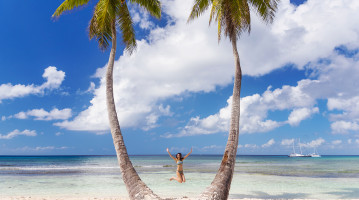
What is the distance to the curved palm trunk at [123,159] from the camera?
7.81 m

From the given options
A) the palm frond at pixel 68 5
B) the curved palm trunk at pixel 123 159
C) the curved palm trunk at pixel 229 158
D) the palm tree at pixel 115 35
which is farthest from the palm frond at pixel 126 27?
the curved palm trunk at pixel 229 158

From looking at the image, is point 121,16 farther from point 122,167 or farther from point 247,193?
point 247,193

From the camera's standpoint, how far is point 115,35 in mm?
11242

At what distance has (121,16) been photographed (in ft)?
39.0

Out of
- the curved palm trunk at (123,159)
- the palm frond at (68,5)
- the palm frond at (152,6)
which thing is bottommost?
the curved palm trunk at (123,159)

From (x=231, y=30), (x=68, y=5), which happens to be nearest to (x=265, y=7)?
(x=231, y=30)

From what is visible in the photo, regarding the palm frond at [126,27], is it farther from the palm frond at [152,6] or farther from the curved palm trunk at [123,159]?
the curved palm trunk at [123,159]

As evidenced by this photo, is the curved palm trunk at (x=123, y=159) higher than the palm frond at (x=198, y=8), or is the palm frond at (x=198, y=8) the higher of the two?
the palm frond at (x=198, y=8)

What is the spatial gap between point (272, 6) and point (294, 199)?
872 cm

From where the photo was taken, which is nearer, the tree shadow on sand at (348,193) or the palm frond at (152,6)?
the palm frond at (152,6)

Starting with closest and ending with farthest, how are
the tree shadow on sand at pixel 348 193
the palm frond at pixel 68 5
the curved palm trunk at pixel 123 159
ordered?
1. the curved palm trunk at pixel 123 159
2. the palm frond at pixel 68 5
3. the tree shadow on sand at pixel 348 193

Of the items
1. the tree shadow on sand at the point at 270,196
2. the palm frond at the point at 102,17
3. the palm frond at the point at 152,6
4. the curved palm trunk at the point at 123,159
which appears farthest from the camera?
the tree shadow on sand at the point at 270,196

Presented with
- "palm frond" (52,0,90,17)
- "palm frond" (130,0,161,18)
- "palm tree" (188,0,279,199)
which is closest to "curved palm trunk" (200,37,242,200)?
"palm tree" (188,0,279,199)

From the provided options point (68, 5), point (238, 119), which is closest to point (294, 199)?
point (238, 119)
